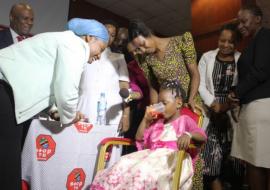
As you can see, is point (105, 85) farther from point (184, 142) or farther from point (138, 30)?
point (184, 142)

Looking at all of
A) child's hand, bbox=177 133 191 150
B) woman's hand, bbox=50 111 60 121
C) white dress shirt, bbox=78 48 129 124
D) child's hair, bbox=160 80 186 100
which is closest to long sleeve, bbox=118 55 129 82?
white dress shirt, bbox=78 48 129 124

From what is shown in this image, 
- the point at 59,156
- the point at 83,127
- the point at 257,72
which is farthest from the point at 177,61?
the point at 59,156

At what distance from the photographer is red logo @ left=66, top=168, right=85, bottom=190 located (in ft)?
5.66

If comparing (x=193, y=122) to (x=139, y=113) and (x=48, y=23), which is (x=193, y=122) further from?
(x=48, y=23)

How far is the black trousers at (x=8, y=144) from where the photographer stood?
1253 millimetres

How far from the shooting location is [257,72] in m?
1.94

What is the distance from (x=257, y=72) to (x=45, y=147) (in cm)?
144

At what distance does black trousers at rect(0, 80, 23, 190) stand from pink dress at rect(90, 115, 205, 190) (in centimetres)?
44

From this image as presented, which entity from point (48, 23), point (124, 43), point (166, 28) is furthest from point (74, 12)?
point (124, 43)

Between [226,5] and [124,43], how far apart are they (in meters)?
1.57

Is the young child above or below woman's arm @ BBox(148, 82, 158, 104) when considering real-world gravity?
below

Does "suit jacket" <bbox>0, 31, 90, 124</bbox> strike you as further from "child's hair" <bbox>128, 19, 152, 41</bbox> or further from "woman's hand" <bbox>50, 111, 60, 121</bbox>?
"child's hair" <bbox>128, 19, 152, 41</bbox>

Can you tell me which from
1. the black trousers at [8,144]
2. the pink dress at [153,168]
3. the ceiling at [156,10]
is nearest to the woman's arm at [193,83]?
the pink dress at [153,168]

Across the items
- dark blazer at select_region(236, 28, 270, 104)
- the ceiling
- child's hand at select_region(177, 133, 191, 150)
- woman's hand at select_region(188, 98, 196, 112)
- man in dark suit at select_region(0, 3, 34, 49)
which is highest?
the ceiling
